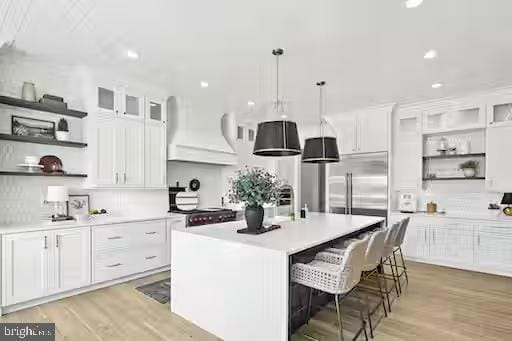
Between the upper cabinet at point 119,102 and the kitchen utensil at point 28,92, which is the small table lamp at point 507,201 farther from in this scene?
the kitchen utensil at point 28,92

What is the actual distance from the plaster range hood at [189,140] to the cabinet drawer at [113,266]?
5.40ft

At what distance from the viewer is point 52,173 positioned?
328 cm

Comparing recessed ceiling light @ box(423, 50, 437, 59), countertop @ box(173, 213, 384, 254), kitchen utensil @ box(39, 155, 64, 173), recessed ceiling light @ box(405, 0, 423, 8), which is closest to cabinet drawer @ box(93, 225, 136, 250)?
kitchen utensil @ box(39, 155, 64, 173)

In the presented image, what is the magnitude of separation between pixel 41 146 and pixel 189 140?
2.00 m

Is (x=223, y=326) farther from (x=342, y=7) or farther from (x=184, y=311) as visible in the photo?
(x=342, y=7)

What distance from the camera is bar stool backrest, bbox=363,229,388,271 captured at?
2.28 metres

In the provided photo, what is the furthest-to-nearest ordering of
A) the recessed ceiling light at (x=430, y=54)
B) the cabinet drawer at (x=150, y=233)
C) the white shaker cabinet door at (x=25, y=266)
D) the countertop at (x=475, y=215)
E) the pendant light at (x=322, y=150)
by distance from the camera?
the countertop at (x=475, y=215)
the cabinet drawer at (x=150, y=233)
the pendant light at (x=322, y=150)
the recessed ceiling light at (x=430, y=54)
the white shaker cabinet door at (x=25, y=266)

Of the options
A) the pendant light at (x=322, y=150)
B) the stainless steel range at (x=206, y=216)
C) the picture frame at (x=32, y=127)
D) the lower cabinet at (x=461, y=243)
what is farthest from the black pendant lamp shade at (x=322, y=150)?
the picture frame at (x=32, y=127)

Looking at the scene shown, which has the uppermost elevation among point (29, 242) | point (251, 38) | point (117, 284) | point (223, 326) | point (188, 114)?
point (251, 38)

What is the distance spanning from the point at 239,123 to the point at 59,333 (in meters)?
4.65

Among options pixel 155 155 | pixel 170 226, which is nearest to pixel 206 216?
pixel 170 226

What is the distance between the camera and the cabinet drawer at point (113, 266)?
333cm

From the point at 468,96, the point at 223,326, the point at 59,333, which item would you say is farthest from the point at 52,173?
the point at 468,96

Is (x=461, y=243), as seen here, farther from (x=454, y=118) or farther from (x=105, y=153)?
(x=105, y=153)
